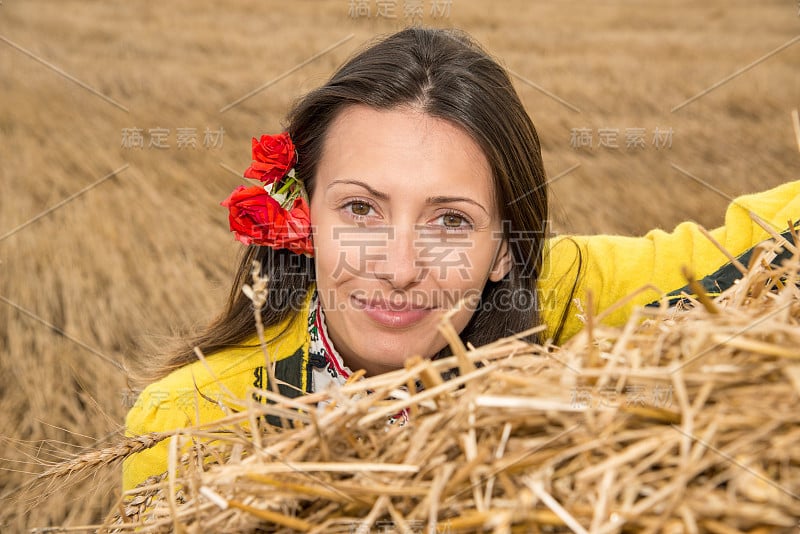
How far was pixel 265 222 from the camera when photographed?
1.41 metres

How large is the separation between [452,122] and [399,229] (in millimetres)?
220

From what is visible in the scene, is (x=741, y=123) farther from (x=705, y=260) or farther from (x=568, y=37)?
(x=705, y=260)

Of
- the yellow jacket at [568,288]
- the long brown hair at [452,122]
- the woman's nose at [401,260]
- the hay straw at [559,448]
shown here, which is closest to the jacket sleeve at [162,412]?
the yellow jacket at [568,288]

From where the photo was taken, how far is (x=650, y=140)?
3.45 metres

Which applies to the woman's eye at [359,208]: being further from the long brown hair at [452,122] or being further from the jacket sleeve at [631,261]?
the jacket sleeve at [631,261]

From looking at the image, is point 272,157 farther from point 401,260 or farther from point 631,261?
point 631,261

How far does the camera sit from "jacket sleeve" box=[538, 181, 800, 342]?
58.6 inches

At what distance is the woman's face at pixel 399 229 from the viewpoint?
4.09ft

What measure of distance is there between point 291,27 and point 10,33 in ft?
5.73

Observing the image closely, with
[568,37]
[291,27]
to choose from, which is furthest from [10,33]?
[568,37]

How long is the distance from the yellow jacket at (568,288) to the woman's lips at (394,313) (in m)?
0.23

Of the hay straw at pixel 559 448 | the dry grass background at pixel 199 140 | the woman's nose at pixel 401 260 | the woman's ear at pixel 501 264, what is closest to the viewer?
the hay straw at pixel 559 448

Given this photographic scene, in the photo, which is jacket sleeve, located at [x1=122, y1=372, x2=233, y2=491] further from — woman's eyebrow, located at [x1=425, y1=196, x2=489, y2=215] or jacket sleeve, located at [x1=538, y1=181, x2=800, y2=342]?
jacket sleeve, located at [x1=538, y1=181, x2=800, y2=342]

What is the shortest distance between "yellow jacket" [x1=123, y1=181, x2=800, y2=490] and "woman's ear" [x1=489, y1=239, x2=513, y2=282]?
153 mm
